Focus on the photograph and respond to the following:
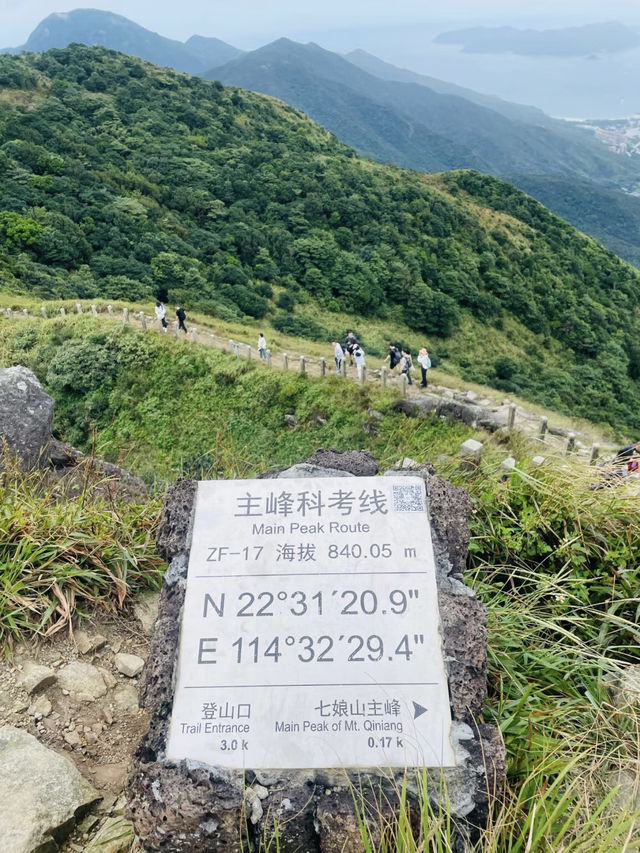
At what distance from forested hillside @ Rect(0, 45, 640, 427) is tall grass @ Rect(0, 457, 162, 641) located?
24992mm

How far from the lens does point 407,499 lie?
3.21 m

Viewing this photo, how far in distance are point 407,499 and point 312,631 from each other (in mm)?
890

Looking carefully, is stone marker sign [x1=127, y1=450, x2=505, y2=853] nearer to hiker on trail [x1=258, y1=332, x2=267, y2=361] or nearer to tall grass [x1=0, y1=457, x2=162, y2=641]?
tall grass [x1=0, y1=457, x2=162, y2=641]

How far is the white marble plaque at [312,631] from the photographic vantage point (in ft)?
8.48

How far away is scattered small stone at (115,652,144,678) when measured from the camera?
3.45 m

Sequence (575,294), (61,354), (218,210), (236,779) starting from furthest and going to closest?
(575,294) → (218,210) → (61,354) → (236,779)

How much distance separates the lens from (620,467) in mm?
4797

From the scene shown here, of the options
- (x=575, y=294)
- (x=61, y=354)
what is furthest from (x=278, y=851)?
(x=575, y=294)

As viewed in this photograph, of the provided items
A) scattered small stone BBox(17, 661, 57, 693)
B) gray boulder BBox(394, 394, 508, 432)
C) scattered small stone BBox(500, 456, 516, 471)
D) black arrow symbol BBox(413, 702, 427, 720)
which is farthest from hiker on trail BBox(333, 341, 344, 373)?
black arrow symbol BBox(413, 702, 427, 720)

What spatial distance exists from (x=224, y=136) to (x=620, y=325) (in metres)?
34.1

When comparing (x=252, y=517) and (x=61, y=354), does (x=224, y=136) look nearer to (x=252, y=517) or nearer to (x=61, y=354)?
(x=61, y=354)

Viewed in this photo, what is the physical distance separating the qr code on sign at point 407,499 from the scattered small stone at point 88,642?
201 centimetres

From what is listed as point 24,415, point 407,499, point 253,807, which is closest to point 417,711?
point 253,807

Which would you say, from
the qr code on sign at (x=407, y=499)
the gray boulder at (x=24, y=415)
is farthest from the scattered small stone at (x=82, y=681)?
the gray boulder at (x=24, y=415)
